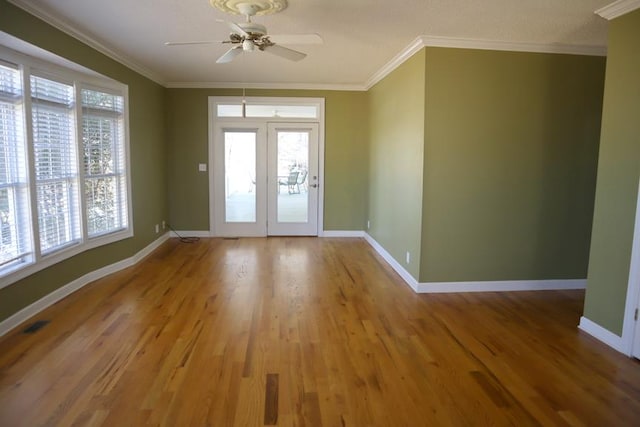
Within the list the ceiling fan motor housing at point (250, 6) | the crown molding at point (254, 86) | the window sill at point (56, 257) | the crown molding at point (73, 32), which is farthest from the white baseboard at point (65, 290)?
the ceiling fan motor housing at point (250, 6)

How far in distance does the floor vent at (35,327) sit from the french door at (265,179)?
370 cm

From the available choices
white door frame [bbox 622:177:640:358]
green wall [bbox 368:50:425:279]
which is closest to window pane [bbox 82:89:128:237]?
green wall [bbox 368:50:425:279]

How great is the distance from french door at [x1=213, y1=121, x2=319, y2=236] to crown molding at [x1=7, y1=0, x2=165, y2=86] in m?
1.76

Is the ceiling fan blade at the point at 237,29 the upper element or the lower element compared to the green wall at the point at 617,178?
upper

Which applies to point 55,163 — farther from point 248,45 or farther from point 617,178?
point 617,178

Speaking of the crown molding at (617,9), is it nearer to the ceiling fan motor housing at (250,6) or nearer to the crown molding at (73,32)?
the ceiling fan motor housing at (250,6)

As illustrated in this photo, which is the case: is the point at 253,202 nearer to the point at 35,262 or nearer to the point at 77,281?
the point at 77,281

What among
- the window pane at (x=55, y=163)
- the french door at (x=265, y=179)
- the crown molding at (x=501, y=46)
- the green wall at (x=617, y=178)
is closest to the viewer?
the green wall at (x=617, y=178)

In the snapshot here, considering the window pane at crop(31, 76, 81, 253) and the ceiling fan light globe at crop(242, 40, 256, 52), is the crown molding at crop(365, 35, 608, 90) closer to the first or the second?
the ceiling fan light globe at crop(242, 40, 256, 52)

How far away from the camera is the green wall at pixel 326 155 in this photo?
6.62 meters

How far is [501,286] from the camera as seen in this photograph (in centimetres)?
428

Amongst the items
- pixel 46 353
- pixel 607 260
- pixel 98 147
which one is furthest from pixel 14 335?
pixel 607 260

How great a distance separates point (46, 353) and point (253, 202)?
4362 mm

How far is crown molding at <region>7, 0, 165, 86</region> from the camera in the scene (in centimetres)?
311
